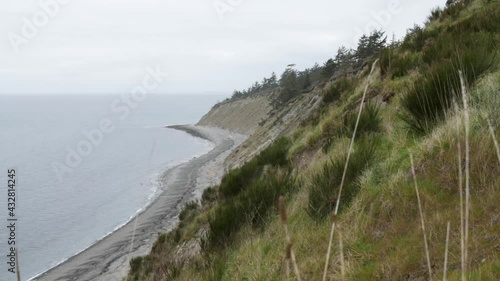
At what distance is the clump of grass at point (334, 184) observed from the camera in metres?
5.51

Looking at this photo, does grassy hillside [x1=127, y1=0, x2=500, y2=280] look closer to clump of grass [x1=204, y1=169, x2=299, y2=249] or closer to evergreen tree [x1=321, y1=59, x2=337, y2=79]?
clump of grass [x1=204, y1=169, x2=299, y2=249]

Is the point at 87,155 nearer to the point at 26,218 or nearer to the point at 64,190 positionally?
the point at 64,190

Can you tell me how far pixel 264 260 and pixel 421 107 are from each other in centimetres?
312

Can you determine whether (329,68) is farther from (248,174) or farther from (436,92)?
(436,92)

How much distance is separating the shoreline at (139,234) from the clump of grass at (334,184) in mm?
6102

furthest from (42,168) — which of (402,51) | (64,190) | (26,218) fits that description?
(402,51)

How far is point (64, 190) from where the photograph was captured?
35406 mm

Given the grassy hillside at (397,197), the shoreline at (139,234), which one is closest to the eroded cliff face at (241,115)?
the shoreline at (139,234)

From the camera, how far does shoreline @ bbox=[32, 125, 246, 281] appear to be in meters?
19.1

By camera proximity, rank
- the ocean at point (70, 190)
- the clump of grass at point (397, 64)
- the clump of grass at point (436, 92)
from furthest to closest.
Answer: the ocean at point (70, 190) → the clump of grass at point (397, 64) → the clump of grass at point (436, 92)

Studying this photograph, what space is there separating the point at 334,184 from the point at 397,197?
1.42 m

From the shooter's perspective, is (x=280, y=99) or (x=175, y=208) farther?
(x=280, y=99)

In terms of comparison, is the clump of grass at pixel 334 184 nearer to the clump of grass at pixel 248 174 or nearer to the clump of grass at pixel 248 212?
the clump of grass at pixel 248 212

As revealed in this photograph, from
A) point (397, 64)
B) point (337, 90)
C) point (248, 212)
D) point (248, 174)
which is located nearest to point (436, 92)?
point (248, 212)
